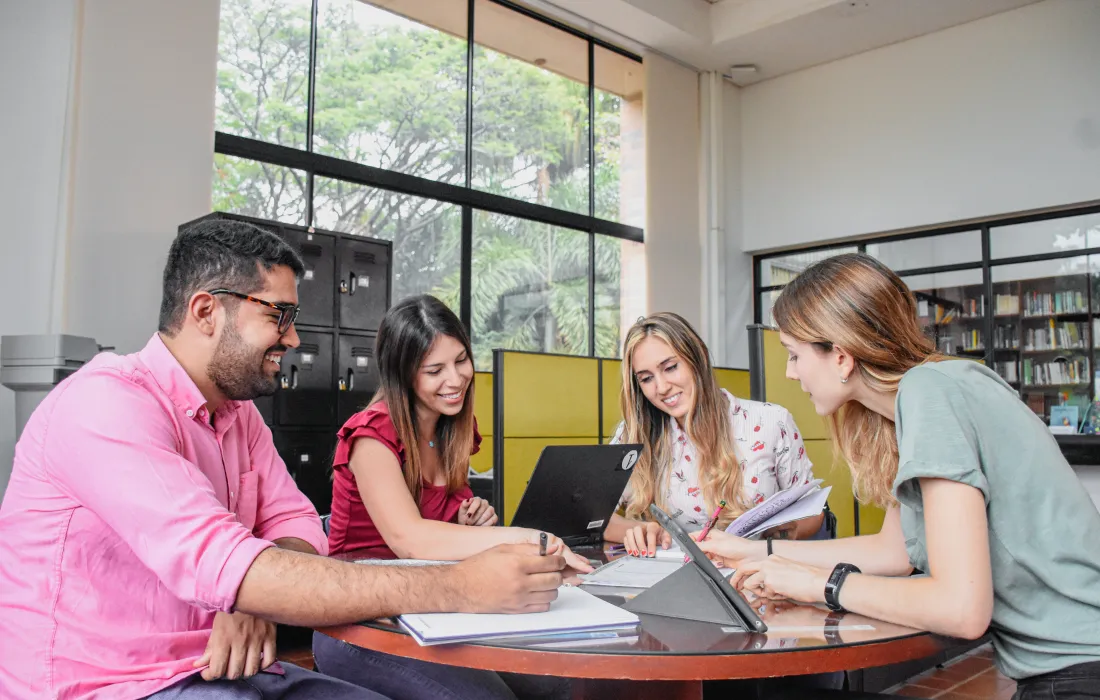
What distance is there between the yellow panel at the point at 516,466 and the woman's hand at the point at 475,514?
123 centimetres

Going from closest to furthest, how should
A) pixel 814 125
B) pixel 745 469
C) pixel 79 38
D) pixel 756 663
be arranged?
pixel 756 663 < pixel 745 469 < pixel 79 38 < pixel 814 125

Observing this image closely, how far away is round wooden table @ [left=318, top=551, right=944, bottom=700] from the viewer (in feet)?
3.39

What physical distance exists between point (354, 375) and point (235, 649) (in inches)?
155

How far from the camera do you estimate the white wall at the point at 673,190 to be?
8.21m

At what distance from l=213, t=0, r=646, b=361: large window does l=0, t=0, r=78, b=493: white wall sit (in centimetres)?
96

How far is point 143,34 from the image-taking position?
498 cm

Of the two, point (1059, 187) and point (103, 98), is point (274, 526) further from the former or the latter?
point (1059, 187)

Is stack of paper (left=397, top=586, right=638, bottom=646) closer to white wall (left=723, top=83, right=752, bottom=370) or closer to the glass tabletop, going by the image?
the glass tabletop

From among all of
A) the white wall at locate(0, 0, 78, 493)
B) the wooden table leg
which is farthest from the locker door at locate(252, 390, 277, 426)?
the wooden table leg

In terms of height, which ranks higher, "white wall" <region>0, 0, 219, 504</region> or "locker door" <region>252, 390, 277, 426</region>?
"white wall" <region>0, 0, 219, 504</region>

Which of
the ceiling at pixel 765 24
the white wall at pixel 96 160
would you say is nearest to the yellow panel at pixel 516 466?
the white wall at pixel 96 160

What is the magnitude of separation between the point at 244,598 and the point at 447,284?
5.71 m

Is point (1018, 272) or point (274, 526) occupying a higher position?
point (1018, 272)

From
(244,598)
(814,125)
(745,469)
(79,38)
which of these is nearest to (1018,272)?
(814,125)
